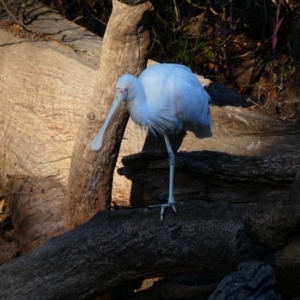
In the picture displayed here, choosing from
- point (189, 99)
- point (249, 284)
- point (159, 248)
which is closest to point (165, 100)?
point (189, 99)

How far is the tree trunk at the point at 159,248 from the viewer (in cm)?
314

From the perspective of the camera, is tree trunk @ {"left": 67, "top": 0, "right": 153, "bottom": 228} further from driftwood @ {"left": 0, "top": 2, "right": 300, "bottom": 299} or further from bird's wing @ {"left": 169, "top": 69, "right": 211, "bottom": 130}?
bird's wing @ {"left": 169, "top": 69, "right": 211, "bottom": 130}

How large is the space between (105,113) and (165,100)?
33 cm

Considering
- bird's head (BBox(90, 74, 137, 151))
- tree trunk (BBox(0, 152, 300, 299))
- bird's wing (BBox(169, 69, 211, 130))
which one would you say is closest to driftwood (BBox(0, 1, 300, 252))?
bird's wing (BBox(169, 69, 211, 130))

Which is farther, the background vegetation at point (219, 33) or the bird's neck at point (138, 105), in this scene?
the background vegetation at point (219, 33)

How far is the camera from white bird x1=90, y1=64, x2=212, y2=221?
3397 mm

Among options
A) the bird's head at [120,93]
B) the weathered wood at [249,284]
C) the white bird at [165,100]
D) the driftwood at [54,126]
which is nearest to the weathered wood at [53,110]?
the driftwood at [54,126]

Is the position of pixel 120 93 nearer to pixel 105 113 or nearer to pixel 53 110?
pixel 105 113

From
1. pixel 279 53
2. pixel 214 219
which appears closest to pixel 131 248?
pixel 214 219

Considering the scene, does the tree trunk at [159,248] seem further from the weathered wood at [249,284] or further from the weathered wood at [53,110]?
the weathered wood at [53,110]

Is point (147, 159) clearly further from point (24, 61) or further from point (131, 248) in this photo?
point (24, 61)

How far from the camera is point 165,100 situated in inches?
143

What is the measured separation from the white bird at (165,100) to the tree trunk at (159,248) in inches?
6.4

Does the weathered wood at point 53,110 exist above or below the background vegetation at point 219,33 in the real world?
below
